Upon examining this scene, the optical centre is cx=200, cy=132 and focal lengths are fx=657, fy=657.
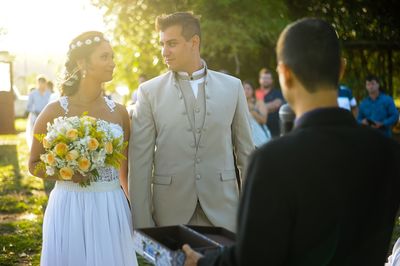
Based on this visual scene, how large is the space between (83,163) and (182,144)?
2.25ft

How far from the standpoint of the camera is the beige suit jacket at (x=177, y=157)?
450 cm

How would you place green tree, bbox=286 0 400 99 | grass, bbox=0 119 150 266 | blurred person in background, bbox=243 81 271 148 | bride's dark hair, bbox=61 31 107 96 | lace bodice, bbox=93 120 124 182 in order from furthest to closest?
green tree, bbox=286 0 400 99 → blurred person in background, bbox=243 81 271 148 → grass, bbox=0 119 150 266 → bride's dark hair, bbox=61 31 107 96 → lace bodice, bbox=93 120 124 182

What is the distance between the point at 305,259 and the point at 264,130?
→ 8.86 metres

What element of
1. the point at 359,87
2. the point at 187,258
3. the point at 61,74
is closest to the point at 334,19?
the point at 359,87

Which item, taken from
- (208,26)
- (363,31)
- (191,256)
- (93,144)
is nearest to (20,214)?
(93,144)

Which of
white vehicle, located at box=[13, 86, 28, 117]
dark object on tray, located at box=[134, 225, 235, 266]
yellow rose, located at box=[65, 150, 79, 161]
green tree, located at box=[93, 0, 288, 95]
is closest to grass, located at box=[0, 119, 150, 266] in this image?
yellow rose, located at box=[65, 150, 79, 161]

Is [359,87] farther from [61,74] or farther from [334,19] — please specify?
[61,74]

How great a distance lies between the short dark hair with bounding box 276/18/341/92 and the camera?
2293 millimetres

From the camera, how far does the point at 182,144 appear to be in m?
4.51

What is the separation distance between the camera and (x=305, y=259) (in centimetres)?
222

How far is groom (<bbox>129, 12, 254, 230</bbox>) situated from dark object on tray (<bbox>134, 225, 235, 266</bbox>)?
163 centimetres

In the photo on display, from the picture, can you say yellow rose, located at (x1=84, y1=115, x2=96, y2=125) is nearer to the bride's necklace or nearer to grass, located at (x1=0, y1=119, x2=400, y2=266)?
the bride's necklace

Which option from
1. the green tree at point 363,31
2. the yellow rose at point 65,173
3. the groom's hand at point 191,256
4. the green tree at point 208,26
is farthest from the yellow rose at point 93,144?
the green tree at point 363,31

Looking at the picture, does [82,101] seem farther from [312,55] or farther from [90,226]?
[312,55]
